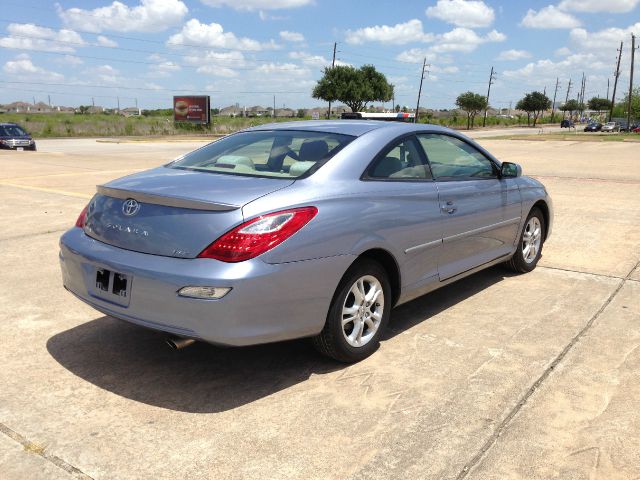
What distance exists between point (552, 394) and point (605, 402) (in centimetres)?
27

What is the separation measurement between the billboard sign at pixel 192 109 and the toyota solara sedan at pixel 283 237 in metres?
58.9

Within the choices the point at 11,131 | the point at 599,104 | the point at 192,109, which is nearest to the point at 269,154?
the point at 11,131

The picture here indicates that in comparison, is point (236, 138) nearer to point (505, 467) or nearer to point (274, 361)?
point (274, 361)

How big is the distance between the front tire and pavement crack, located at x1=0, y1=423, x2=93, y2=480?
1.48m

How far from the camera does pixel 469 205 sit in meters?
4.71

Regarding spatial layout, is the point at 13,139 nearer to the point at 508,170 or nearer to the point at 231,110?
the point at 508,170

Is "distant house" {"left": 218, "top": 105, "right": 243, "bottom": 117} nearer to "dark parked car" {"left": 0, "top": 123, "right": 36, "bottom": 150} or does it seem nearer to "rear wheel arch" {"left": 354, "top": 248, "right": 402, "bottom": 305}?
"dark parked car" {"left": 0, "top": 123, "right": 36, "bottom": 150}

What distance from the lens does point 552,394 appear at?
3.38 meters

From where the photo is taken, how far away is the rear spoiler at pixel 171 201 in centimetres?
319

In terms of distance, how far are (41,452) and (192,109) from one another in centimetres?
6246

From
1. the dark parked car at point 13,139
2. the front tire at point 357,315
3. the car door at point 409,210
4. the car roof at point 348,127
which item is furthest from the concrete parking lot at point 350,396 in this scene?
the dark parked car at point 13,139

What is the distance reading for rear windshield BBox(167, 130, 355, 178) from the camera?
3791mm

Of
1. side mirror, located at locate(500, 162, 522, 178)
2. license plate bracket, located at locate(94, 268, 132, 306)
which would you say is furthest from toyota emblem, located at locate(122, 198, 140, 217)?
side mirror, located at locate(500, 162, 522, 178)

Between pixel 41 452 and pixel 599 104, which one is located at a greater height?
pixel 599 104
